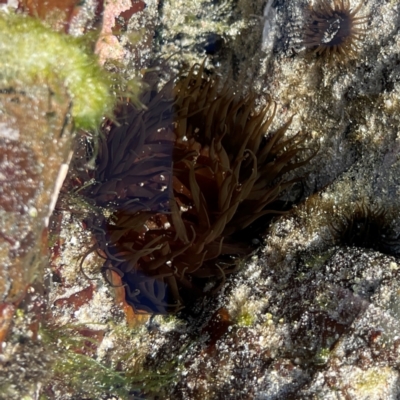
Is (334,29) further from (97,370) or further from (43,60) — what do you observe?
(97,370)

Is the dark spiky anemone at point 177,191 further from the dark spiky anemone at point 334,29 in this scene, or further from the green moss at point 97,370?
the dark spiky anemone at point 334,29

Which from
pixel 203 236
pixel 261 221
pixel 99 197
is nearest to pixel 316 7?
pixel 261 221

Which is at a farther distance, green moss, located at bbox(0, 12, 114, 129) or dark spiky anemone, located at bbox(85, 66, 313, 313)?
dark spiky anemone, located at bbox(85, 66, 313, 313)

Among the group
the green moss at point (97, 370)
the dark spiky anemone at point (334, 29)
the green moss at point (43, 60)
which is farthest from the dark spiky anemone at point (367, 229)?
the green moss at point (43, 60)

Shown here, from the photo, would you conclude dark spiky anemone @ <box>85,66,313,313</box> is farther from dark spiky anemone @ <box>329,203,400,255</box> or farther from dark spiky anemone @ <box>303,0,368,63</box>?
dark spiky anemone @ <box>303,0,368,63</box>

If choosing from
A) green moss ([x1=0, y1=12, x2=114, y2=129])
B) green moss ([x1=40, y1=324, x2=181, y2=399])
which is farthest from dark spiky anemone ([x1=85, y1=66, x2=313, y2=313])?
green moss ([x1=0, y1=12, x2=114, y2=129])

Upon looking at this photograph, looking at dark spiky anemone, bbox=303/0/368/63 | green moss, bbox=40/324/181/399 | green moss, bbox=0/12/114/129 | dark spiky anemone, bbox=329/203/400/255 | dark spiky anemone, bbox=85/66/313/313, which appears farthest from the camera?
dark spiky anemone, bbox=303/0/368/63

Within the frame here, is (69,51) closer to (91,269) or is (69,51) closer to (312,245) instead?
(91,269)

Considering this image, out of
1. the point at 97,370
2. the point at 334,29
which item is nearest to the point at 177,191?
the point at 97,370
